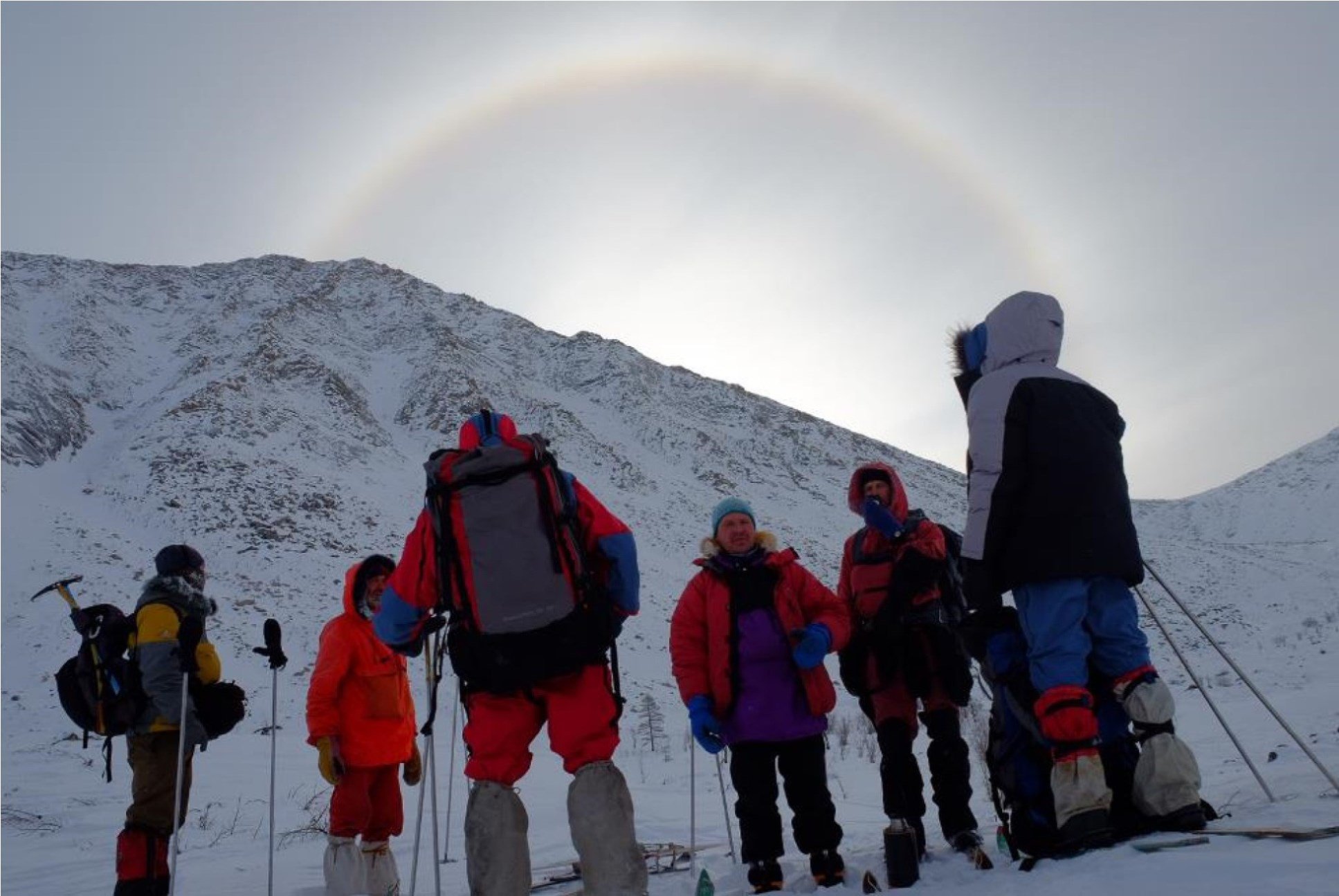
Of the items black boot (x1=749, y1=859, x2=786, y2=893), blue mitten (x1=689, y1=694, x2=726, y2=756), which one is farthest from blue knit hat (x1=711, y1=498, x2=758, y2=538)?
black boot (x1=749, y1=859, x2=786, y2=893)

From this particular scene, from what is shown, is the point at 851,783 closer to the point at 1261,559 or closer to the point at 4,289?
the point at 1261,559

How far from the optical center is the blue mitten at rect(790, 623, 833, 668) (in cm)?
413

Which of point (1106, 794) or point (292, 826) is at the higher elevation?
point (1106, 794)

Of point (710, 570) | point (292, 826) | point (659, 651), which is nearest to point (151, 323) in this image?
point (659, 651)

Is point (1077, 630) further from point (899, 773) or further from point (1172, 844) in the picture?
point (899, 773)

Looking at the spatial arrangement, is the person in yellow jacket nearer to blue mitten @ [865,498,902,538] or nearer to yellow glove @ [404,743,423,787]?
yellow glove @ [404,743,423,787]

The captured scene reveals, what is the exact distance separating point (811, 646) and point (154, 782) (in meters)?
3.62

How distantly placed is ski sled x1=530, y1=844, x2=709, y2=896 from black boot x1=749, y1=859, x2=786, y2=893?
0.98m

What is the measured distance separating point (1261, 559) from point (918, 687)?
44264 mm

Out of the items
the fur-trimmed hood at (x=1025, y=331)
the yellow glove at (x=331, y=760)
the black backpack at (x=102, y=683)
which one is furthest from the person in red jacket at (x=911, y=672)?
the black backpack at (x=102, y=683)

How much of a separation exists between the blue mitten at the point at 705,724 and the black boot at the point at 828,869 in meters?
0.67

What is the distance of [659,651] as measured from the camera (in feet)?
79.0

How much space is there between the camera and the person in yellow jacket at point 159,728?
4.46m

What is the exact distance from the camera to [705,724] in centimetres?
419
